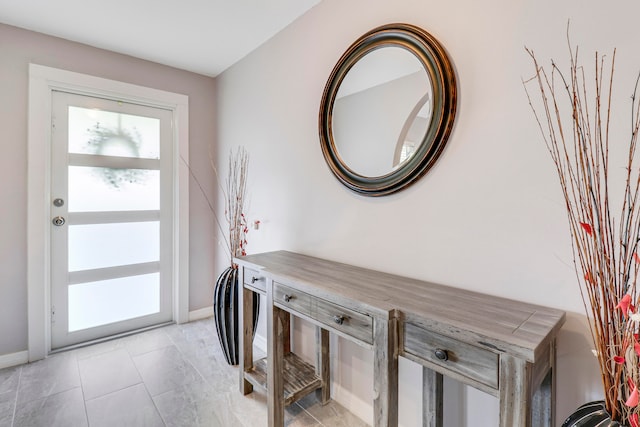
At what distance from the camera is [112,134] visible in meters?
2.51

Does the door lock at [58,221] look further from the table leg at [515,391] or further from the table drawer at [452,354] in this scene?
the table leg at [515,391]

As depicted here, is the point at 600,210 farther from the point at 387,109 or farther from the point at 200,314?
the point at 200,314

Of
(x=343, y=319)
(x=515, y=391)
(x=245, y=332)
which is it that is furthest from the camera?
(x=245, y=332)

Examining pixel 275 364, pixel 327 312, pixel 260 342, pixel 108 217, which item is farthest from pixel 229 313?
pixel 108 217

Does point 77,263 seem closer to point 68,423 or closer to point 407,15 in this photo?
point 68,423

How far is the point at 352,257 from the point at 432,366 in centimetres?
79

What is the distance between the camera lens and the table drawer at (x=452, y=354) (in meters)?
0.83

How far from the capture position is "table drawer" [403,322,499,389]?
83 cm

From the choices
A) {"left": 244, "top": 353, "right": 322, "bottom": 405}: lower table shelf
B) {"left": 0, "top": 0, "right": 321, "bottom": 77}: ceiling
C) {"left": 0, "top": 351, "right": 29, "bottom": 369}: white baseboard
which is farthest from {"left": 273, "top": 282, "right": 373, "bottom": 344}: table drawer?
{"left": 0, "top": 351, "right": 29, "bottom": 369}: white baseboard

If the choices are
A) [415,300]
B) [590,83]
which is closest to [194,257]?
[415,300]

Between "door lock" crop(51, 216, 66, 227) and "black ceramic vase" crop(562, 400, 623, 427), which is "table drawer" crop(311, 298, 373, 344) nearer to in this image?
"black ceramic vase" crop(562, 400, 623, 427)

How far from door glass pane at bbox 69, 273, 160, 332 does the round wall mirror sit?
2084 millimetres

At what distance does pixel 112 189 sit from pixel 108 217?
0.23 m

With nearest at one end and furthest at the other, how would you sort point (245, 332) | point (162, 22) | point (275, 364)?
point (275, 364)
point (245, 332)
point (162, 22)
